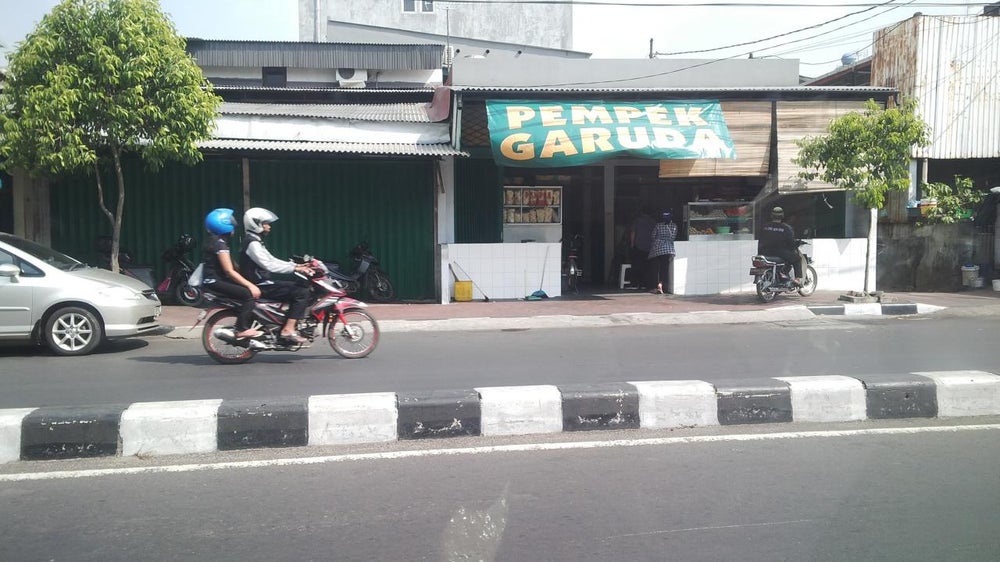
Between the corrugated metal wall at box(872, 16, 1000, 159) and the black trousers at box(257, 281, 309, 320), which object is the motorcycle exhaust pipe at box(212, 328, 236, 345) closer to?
the black trousers at box(257, 281, 309, 320)

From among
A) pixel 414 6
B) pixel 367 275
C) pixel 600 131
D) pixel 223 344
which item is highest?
pixel 414 6

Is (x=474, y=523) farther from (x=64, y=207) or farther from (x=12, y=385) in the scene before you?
(x=64, y=207)

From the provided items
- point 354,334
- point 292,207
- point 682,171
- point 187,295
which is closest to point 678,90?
point 682,171

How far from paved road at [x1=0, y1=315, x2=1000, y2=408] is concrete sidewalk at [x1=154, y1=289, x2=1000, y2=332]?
613mm

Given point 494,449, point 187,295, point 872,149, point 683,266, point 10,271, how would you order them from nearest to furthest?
point 494,449 < point 10,271 < point 872,149 < point 187,295 < point 683,266

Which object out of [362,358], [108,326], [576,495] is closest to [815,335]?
[362,358]

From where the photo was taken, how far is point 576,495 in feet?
14.1

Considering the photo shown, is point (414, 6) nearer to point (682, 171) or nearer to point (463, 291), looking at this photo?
point (682, 171)

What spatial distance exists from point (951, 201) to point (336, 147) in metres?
11.6

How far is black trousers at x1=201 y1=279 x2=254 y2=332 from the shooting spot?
752 cm

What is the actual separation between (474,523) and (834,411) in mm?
3317

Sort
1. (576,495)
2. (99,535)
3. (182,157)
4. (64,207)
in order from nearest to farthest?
(99,535) → (576,495) → (182,157) → (64,207)

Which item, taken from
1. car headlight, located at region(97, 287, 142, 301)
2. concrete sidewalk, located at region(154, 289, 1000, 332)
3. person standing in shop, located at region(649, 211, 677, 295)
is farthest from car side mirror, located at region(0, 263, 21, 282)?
person standing in shop, located at region(649, 211, 677, 295)

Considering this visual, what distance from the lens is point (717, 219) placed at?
1477 centimetres
